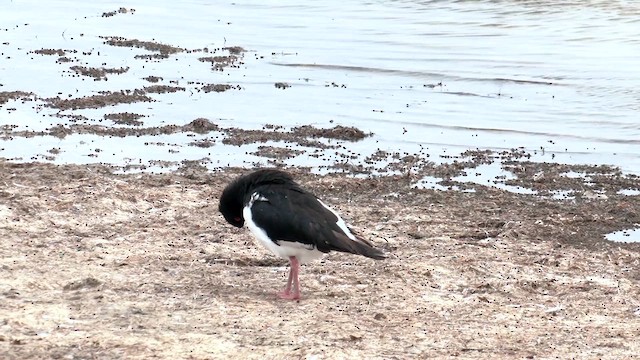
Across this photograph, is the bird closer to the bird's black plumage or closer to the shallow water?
the bird's black plumage

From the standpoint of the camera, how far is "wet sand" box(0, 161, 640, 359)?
7.00 meters

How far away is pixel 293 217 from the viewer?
25.6 ft

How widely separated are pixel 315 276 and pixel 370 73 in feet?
37.7

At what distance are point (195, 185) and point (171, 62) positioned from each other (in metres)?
8.98

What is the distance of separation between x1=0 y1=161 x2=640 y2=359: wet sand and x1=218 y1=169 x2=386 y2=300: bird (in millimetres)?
354

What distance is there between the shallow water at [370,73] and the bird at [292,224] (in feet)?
14.7

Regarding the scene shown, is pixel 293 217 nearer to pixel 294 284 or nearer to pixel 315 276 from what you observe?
pixel 294 284

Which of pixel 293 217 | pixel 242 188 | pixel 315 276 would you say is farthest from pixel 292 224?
pixel 315 276

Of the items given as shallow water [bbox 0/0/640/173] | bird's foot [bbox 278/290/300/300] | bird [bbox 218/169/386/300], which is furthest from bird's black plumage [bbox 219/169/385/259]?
shallow water [bbox 0/0/640/173]

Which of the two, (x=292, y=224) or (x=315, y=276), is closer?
(x=292, y=224)

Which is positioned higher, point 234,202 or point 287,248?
point 234,202

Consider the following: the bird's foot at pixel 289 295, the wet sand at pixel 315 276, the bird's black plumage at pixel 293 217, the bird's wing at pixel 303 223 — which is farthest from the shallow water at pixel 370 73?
the bird's foot at pixel 289 295

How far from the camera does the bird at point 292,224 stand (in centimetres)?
776

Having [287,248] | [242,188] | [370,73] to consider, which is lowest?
[370,73]
